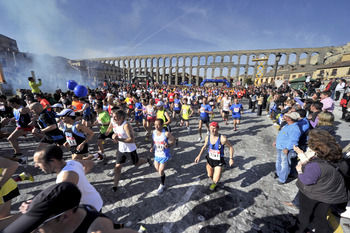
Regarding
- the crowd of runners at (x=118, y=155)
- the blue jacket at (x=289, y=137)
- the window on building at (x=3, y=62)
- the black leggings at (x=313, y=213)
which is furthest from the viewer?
the window on building at (x=3, y=62)

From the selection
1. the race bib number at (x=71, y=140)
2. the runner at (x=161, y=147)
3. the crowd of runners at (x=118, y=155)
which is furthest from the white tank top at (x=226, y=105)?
the race bib number at (x=71, y=140)

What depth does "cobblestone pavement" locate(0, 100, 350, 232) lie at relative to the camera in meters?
2.62

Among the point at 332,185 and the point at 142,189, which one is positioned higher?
the point at 332,185

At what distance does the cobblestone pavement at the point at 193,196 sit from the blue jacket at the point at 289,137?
116 centimetres

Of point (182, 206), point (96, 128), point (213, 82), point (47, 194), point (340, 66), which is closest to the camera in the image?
point (47, 194)

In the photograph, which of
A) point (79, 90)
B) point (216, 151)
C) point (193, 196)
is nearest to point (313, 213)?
point (216, 151)

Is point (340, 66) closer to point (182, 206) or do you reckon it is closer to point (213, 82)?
point (213, 82)

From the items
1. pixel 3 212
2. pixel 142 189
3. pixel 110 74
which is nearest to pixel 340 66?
pixel 142 189

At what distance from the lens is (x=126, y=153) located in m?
3.42

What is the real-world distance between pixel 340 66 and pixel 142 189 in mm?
39250

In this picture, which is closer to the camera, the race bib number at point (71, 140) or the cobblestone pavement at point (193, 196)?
the cobblestone pavement at point (193, 196)

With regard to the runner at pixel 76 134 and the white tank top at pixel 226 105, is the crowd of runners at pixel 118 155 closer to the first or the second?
the runner at pixel 76 134

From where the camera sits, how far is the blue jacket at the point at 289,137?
3.19 metres

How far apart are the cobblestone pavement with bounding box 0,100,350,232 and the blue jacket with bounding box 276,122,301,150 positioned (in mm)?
1156
